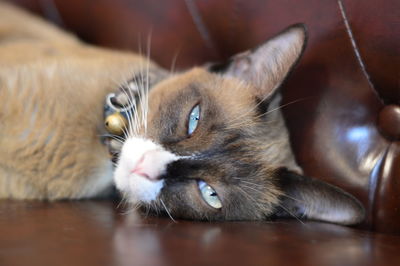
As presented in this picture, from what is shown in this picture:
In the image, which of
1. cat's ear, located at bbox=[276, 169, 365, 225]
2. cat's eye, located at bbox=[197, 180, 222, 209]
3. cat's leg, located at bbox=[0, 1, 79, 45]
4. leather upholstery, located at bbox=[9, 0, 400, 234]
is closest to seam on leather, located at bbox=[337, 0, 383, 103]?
leather upholstery, located at bbox=[9, 0, 400, 234]

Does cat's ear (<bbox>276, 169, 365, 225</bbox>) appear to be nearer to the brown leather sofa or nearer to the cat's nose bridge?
the brown leather sofa

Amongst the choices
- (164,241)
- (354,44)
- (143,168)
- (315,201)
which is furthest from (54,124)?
(354,44)

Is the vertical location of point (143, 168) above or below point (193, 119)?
below

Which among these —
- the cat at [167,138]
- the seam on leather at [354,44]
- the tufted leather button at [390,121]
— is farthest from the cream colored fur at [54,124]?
the tufted leather button at [390,121]

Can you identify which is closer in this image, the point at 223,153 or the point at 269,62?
the point at 223,153

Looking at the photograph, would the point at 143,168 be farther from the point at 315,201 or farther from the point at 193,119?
the point at 315,201

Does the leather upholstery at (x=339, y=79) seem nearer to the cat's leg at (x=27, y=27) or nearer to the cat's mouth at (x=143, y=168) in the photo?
the cat's mouth at (x=143, y=168)
